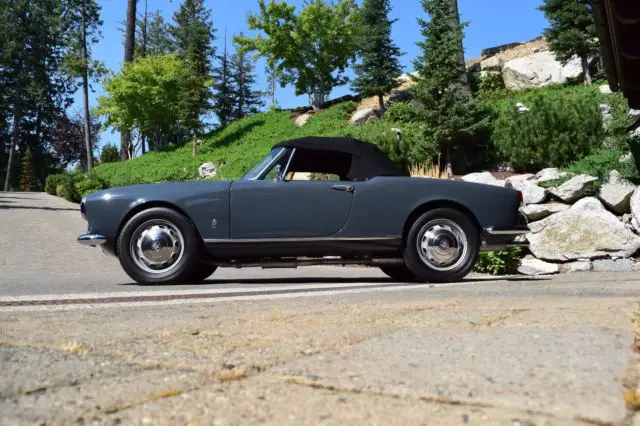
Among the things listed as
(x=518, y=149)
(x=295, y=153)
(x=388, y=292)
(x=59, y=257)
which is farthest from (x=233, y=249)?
(x=518, y=149)

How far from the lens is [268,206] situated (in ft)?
20.7

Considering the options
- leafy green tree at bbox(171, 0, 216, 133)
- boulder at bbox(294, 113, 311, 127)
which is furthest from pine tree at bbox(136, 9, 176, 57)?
boulder at bbox(294, 113, 311, 127)

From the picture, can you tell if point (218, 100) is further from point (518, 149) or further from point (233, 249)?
point (233, 249)

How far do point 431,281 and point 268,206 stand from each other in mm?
1728

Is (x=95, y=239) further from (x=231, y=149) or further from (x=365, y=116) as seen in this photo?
(x=231, y=149)

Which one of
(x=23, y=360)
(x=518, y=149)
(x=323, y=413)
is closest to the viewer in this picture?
(x=323, y=413)

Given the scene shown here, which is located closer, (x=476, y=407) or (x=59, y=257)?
(x=476, y=407)

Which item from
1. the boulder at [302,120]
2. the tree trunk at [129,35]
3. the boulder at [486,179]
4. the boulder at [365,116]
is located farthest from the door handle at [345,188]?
the tree trunk at [129,35]

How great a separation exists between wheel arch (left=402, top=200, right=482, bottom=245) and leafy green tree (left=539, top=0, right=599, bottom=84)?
2133 cm

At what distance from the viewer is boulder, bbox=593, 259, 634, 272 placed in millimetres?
9461

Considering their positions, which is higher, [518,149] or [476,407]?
[518,149]

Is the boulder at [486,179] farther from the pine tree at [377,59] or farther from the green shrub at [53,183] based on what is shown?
the green shrub at [53,183]

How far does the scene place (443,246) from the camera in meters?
6.35

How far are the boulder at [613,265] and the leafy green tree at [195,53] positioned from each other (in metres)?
32.4
